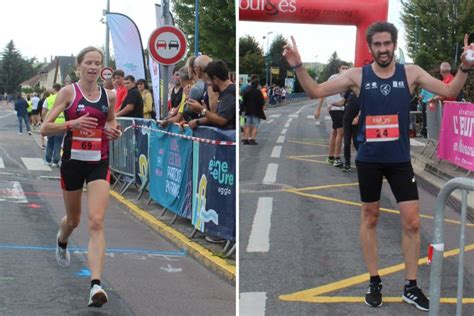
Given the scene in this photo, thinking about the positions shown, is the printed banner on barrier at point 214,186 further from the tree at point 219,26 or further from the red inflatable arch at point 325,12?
the tree at point 219,26

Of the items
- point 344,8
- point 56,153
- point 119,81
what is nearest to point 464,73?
point 119,81

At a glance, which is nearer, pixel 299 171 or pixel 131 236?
pixel 131 236

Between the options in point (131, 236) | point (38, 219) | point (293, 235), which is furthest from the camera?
point (38, 219)

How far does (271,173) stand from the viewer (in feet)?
41.9

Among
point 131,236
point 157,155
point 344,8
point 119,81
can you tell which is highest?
point 344,8

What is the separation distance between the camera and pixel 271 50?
125ft

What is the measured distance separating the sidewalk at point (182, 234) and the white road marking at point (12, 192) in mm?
1485

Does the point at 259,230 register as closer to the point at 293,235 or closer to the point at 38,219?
the point at 293,235

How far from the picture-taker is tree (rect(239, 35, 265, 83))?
27688 millimetres

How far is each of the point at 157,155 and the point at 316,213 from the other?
2.55m

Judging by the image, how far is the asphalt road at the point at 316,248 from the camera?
18.1 ft

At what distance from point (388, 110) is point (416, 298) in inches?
53.8

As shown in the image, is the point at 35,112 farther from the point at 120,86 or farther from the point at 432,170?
the point at 432,170

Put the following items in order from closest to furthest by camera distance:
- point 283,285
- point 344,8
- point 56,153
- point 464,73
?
1. point 464,73
2. point 283,285
3. point 344,8
4. point 56,153
